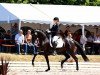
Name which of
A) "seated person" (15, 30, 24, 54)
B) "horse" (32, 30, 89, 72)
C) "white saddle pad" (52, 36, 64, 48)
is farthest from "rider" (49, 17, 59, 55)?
Answer: "seated person" (15, 30, 24, 54)

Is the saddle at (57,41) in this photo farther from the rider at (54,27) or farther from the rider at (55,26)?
the rider at (55,26)

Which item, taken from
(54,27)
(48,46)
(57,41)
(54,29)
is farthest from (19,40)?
(54,27)

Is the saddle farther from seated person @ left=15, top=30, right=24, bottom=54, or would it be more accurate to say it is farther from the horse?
seated person @ left=15, top=30, right=24, bottom=54

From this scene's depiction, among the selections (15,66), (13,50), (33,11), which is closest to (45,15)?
(33,11)

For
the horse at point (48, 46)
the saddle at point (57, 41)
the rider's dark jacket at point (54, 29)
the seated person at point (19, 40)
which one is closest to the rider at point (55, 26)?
the rider's dark jacket at point (54, 29)

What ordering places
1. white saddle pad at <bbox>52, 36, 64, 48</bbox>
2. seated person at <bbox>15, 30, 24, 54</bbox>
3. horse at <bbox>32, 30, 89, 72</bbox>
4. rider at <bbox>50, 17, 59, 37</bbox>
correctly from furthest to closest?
1. seated person at <bbox>15, 30, 24, 54</bbox>
2. white saddle pad at <bbox>52, 36, 64, 48</bbox>
3. horse at <bbox>32, 30, 89, 72</bbox>
4. rider at <bbox>50, 17, 59, 37</bbox>

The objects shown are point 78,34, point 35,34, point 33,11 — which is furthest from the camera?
point 78,34

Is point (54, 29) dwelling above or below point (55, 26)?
below

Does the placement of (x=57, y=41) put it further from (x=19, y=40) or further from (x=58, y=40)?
(x=19, y=40)

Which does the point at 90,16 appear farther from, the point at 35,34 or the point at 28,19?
the point at 35,34

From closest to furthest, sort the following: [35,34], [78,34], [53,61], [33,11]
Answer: [35,34] → [53,61] → [33,11] → [78,34]

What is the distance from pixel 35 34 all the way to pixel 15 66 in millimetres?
1817

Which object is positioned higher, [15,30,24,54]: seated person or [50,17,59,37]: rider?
[50,17,59,37]: rider

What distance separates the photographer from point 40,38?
21891mm
